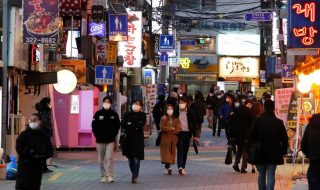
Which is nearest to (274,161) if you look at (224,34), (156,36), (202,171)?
(202,171)

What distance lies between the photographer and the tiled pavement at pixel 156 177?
1579 cm

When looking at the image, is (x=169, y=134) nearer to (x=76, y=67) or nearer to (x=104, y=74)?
(x=104, y=74)

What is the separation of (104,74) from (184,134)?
8.04 metres

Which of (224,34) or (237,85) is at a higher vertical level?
(224,34)

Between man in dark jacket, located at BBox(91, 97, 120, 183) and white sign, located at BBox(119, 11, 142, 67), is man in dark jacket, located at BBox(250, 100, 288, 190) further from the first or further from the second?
white sign, located at BBox(119, 11, 142, 67)

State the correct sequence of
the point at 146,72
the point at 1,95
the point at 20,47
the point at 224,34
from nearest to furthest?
the point at 1,95
the point at 20,47
the point at 146,72
the point at 224,34

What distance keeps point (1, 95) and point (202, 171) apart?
538 cm

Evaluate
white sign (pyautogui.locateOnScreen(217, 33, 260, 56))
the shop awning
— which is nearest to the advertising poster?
the shop awning

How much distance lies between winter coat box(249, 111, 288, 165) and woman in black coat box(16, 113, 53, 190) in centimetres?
359

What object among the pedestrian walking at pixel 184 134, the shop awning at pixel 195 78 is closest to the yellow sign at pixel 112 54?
the pedestrian walking at pixel 184 134

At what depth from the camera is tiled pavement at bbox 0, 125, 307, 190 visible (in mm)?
15789

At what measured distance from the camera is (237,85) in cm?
6906

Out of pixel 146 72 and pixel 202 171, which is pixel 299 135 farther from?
pixel 146 72

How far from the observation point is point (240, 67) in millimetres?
67625
